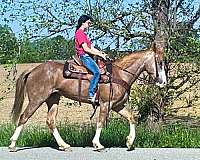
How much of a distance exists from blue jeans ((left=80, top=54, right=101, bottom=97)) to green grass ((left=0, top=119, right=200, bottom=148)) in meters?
1.64

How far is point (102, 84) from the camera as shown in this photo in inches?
388

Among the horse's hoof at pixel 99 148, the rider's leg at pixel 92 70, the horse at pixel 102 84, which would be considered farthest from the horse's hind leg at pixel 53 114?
the rider's leg at pixel 92 70

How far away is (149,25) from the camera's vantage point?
1246 cm

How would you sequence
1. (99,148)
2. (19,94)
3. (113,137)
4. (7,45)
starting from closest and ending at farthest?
(99,148) → (19,94) → (113,137) → (7,45)

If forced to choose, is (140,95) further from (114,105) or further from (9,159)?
(9,159)

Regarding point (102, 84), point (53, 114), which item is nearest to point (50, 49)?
point (53, 114)

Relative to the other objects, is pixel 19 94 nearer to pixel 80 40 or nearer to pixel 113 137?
pixel 80 40

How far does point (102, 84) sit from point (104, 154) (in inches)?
50.8

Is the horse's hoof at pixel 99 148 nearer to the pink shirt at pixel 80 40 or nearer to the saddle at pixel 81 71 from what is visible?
the saddle at pixel 81 71

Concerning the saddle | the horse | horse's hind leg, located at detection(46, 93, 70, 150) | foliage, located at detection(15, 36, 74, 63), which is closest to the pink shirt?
the saddle

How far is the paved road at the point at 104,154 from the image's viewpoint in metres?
9.12

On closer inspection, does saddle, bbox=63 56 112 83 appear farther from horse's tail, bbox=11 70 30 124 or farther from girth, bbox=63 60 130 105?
horse's tail, bbox=11 70 30 124

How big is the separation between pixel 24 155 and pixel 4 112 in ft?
42.3

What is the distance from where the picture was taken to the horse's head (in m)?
9.91
